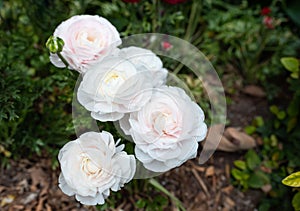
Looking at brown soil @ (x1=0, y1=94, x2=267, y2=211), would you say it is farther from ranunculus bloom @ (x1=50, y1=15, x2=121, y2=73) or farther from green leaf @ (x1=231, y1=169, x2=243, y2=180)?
ranunculus bloom @ (x1=50, y1=15, x2=121, y2=73)

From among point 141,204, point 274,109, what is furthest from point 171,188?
point 274,109

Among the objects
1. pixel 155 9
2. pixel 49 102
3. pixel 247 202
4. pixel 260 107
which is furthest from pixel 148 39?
pixel 247 202

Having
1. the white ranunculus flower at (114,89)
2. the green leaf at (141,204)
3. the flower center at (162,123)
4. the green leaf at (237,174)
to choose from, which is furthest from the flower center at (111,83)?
the green leaf at (237,174)

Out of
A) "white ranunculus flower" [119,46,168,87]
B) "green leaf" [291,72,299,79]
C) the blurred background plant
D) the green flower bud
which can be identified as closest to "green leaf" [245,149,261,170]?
the blurred background plant

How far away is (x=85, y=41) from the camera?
0.99 m

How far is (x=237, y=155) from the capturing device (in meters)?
1.56

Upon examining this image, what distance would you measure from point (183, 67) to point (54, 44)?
2.73 feet

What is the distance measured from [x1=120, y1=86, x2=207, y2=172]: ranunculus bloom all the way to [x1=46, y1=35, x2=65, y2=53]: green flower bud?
0.70 feet

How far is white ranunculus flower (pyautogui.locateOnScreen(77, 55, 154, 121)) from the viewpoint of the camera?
36.4 inches

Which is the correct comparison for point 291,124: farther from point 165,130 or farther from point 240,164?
point 165,130

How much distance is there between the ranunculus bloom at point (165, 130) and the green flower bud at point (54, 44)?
0.70ft

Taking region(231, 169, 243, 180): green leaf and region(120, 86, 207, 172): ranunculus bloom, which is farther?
region(231, 169, 243, 180): green leaf

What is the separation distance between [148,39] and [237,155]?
533 millimetres

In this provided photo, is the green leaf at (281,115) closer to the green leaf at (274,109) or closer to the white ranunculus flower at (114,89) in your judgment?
the green leaf at (274,109)
